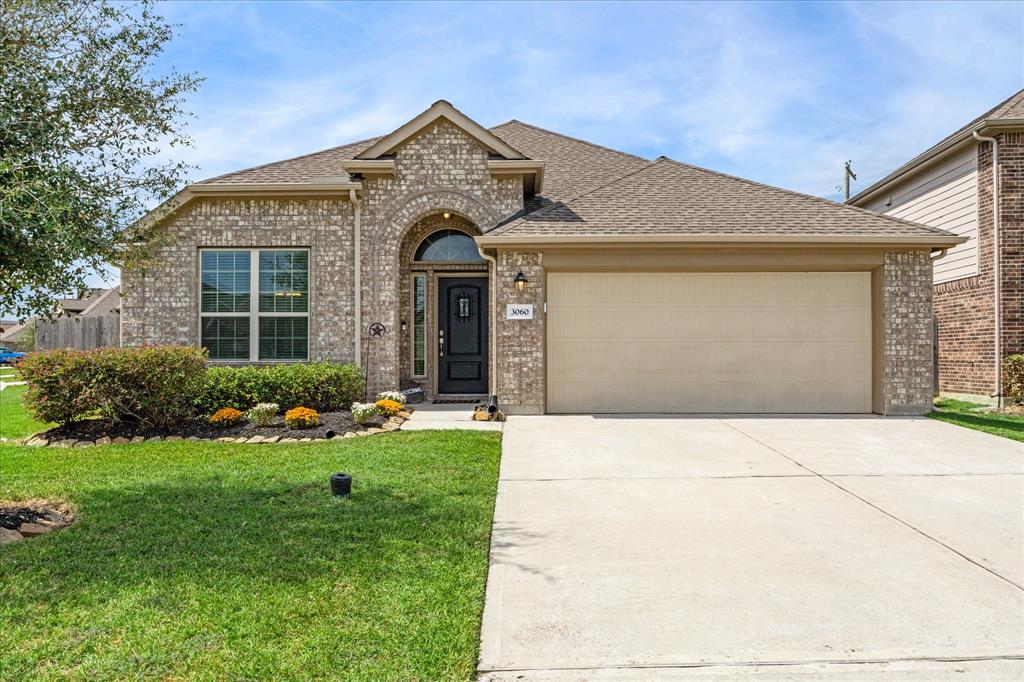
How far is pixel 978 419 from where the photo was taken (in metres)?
9.77

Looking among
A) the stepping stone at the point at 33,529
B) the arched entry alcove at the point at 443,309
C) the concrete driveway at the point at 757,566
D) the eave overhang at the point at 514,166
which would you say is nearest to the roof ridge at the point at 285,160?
the arched entry alcove at the point at 443,309

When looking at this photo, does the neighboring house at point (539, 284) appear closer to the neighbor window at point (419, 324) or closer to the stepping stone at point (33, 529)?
the neighbor window at point (419, 324)

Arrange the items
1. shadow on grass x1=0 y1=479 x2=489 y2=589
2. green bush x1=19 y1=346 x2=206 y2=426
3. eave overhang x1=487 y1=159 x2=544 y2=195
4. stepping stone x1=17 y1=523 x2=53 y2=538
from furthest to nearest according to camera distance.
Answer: eave overhang x1=487 y1=159 x2=544 y2=195 < green bush x1=19 y1=346 x2=206 y2=426 < stepping stone x1=17 y1=523 x2=53 y2=538 < shadow on grass x1=0 y1=479 x2=489 y2=589

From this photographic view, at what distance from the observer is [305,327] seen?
36.7 ft

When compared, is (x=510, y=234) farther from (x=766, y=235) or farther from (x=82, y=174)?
(x=82, y=174)

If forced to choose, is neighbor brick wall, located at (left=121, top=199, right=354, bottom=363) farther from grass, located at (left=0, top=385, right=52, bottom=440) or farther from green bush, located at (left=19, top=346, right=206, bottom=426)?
green bush, located at (left=19, top=346, right=206, bottom=426)

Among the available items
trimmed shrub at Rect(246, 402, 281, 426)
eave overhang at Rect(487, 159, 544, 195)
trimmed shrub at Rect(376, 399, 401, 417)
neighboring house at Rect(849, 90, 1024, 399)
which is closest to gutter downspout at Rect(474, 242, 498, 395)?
eave overhang at Rect(487, 159, 544, 195)

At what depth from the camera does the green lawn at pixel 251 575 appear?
8.67 feet

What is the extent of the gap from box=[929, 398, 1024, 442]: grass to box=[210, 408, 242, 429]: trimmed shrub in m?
10.6

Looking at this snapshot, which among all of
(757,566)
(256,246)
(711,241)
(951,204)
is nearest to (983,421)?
(711,241)

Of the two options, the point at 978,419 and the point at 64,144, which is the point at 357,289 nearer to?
the point at 64,144

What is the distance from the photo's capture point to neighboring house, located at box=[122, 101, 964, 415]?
33.1 feet

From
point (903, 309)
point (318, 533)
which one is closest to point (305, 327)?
point (318, 533)

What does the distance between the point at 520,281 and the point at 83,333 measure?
21.8 meters
